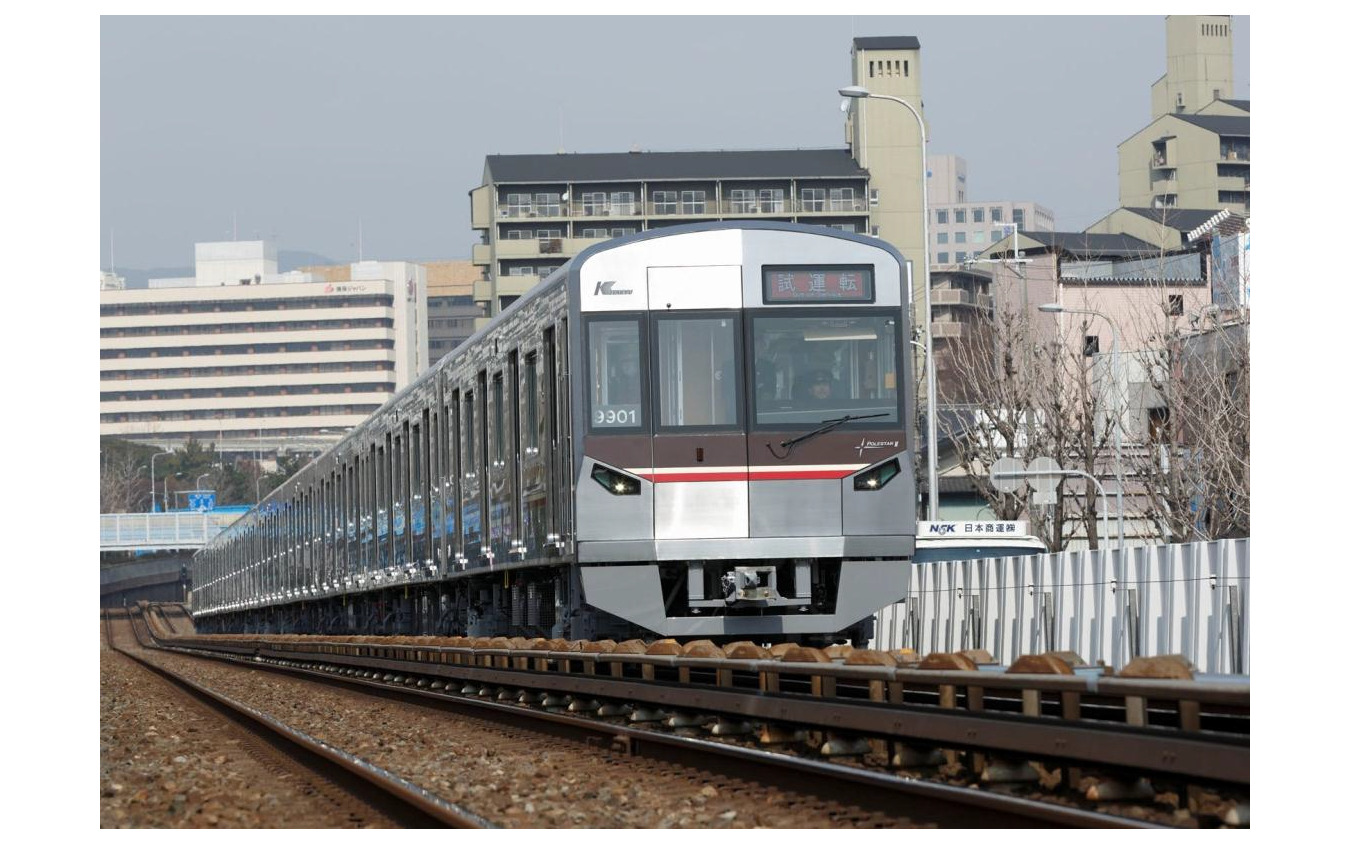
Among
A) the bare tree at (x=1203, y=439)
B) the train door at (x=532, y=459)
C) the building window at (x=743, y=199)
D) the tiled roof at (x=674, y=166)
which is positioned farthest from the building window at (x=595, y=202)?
the train door at (x=532, y=459)

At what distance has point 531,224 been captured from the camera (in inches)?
3969

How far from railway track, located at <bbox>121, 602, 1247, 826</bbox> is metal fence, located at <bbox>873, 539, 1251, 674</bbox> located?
204cm

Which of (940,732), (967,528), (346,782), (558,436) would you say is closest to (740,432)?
(558,436)

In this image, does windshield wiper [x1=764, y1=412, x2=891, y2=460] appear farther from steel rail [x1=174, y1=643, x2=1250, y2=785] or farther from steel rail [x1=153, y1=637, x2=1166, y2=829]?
steel rail [x1=153, y1=637, x2=1166, y2=829]

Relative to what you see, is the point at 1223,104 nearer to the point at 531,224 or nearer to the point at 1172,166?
the point at 1172,166

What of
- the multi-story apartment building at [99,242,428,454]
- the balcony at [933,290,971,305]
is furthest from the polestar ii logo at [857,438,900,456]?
the multi-story apartment building at [99,242,428,454]

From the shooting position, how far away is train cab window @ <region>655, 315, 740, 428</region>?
14.2m

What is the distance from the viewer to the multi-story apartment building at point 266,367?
153875 millimetres

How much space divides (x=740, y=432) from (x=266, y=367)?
146 m

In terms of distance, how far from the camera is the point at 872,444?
1408 cm

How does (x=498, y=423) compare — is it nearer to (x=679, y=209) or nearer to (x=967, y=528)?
(x=967, y=528)

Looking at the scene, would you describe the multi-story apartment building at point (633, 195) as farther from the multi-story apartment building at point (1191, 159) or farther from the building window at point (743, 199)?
the multi-story apartment building at point (1191, 159)

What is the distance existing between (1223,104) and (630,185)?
131 ft
